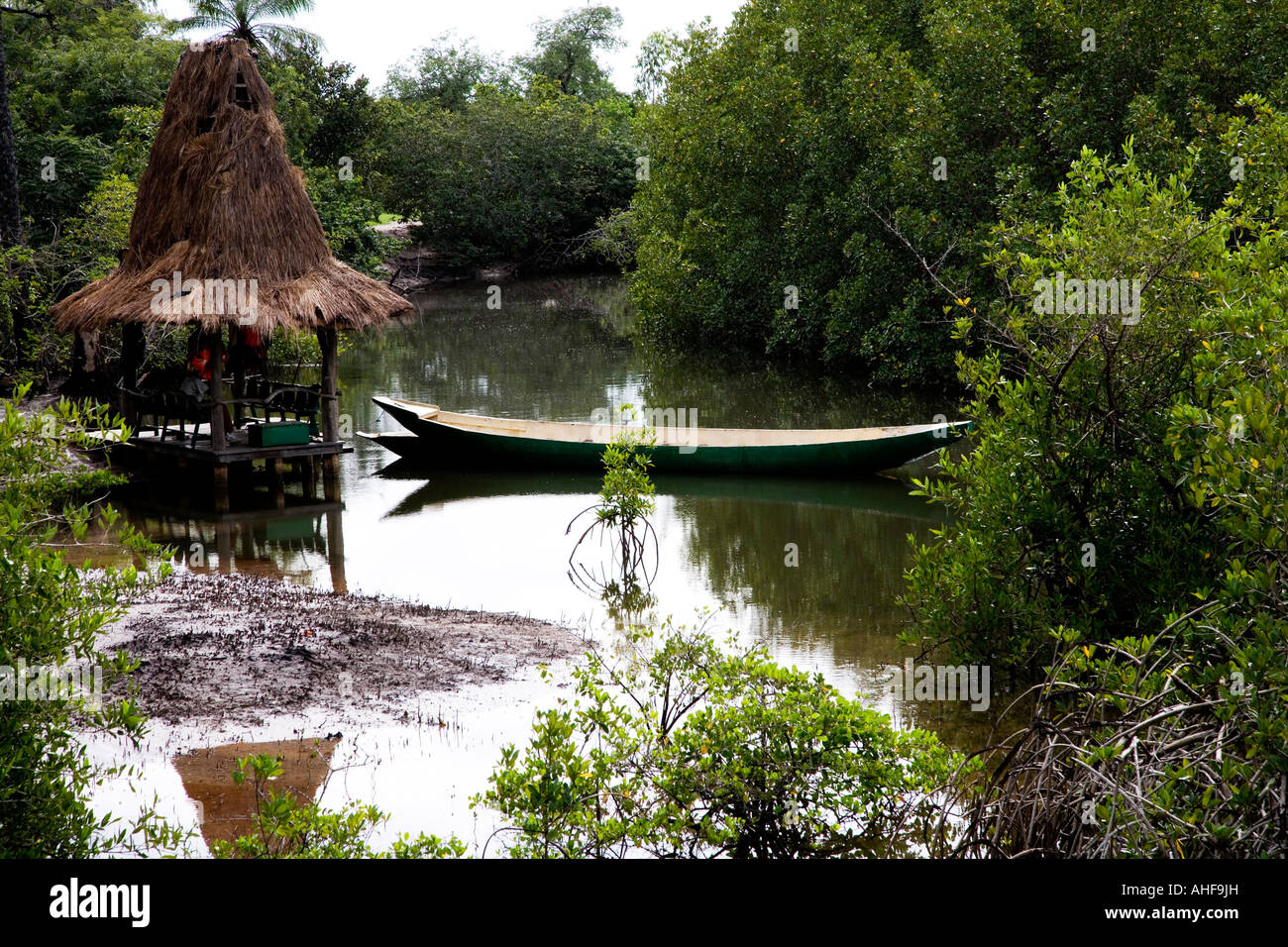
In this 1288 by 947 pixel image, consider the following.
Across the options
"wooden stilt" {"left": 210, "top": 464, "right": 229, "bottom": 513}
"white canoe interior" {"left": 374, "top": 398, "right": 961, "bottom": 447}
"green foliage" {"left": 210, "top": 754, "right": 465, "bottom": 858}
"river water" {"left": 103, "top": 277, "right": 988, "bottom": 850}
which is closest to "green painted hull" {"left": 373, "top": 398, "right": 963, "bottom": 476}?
"white canoe interior" {"left": 374, "top": 398, "right": 961, "bottom": 447}

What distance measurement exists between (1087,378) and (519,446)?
10128 millimetres

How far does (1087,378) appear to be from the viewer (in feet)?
21.1

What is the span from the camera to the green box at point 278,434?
13836mm

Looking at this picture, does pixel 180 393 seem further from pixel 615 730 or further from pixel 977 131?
pixel 977 131

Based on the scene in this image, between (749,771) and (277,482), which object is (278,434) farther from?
(749,771)

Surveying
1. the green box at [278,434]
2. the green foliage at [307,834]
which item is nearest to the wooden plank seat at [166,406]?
the green box at [278,434]

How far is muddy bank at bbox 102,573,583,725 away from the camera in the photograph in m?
7.18

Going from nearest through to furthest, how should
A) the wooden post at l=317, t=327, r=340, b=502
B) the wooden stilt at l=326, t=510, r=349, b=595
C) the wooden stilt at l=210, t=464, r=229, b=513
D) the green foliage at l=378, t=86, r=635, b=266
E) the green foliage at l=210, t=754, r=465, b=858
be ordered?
1. the green foliage at l=210, t=754, r=465, b=858
2. the wooden stilt at l=326, t=510, r=349, b=595
3. the wooden stilt at l=210, t=464, r=229, b=513
4. the wooden post at l=317, t=327, r=340, b=502
5. the green foliage at l=378, t=86, r=635, b=266

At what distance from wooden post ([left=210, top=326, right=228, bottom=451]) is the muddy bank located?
4160 mm

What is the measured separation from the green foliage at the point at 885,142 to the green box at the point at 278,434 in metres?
7.43

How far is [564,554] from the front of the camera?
1173cm

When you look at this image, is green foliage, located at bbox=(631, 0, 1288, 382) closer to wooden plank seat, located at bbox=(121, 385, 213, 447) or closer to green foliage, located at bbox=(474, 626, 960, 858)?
wooden plank seat, located at bbox=(121, 385, 213, 447)
